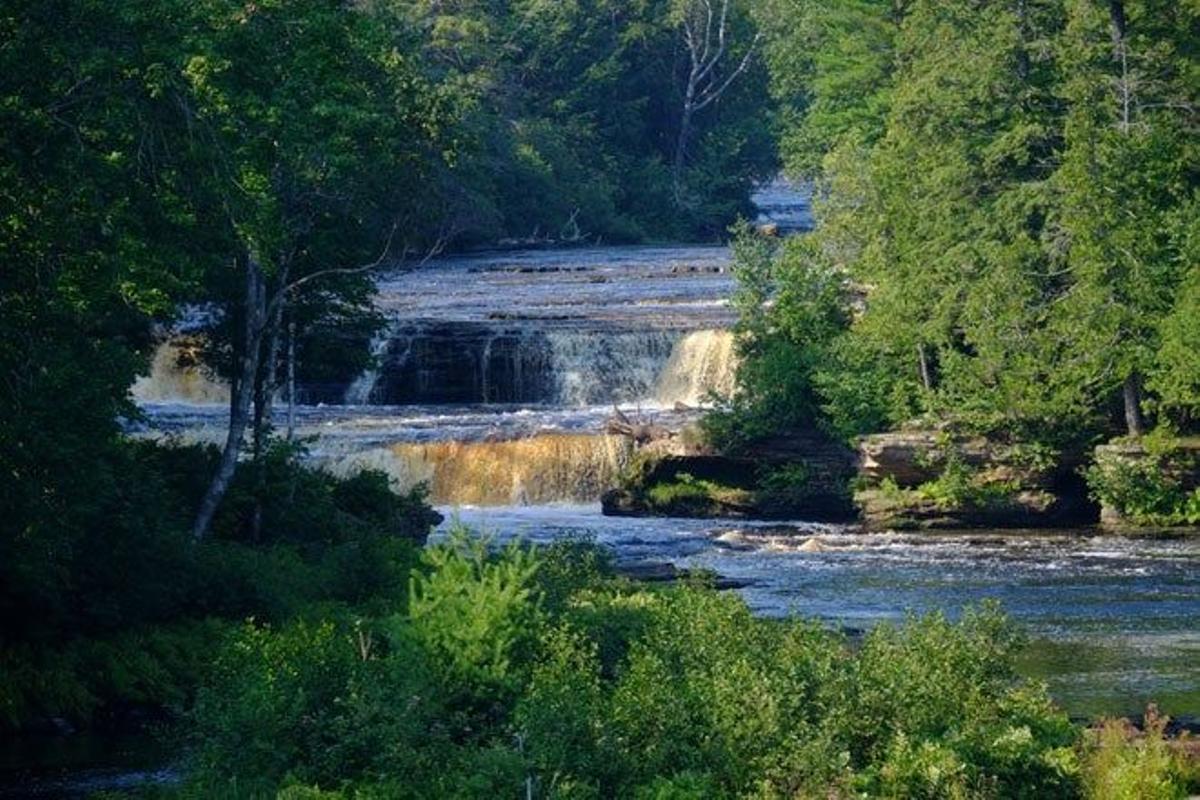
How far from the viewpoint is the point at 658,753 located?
18.2 meters

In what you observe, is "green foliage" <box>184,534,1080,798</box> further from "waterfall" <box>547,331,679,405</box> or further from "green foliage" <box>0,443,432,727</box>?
"waterfall" <box>547,331,679,405</box>

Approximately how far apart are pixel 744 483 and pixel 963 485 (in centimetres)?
449

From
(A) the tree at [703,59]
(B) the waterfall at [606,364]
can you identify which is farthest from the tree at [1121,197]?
(A) the tree at [703,59]

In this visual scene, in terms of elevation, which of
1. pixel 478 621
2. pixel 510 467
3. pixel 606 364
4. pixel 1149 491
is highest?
pixel 606 364

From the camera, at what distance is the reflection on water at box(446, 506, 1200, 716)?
2712cm

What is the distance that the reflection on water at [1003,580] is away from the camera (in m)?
27.1

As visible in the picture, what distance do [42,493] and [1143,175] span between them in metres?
25.9

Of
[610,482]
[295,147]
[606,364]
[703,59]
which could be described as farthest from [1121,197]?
[703,59]

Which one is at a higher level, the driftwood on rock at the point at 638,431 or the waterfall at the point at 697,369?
the waterfall at the point at 697,369

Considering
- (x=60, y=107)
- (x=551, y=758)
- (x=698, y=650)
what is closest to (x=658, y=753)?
(x=551, y=758)

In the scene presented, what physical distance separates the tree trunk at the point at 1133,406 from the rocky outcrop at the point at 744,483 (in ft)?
17.5

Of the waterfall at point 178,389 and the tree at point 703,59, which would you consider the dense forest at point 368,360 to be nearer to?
the waterfall at point 178,389

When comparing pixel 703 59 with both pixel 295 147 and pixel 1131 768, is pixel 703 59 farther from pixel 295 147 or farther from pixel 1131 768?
pixel 1131 768

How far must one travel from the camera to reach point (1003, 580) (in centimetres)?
3481
